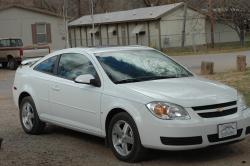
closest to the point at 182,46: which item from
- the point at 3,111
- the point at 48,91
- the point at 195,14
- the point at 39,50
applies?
the point at 195,14

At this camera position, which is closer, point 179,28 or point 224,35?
point 179,28

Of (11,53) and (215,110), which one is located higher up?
(215,110)

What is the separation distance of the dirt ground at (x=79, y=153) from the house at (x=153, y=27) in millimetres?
42764

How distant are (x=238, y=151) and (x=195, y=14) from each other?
49025 mm

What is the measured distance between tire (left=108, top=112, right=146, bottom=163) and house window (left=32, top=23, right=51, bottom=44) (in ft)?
115

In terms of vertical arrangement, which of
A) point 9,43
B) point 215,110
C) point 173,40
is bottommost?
point 173,40

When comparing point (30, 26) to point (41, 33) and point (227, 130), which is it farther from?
point (227, 130)

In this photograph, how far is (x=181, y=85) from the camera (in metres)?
7.08

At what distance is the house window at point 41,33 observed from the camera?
41562 mm

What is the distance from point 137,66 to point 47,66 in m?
1.87

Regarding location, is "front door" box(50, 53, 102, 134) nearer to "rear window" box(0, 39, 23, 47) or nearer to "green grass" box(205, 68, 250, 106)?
"green grass" box(205, 68, 250, 106)

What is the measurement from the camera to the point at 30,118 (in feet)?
30.0

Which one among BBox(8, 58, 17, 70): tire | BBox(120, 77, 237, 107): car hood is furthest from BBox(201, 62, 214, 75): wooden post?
BBox(8, 58, 17, 70): tire

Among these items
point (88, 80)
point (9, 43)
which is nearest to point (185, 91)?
point (88, 80)
